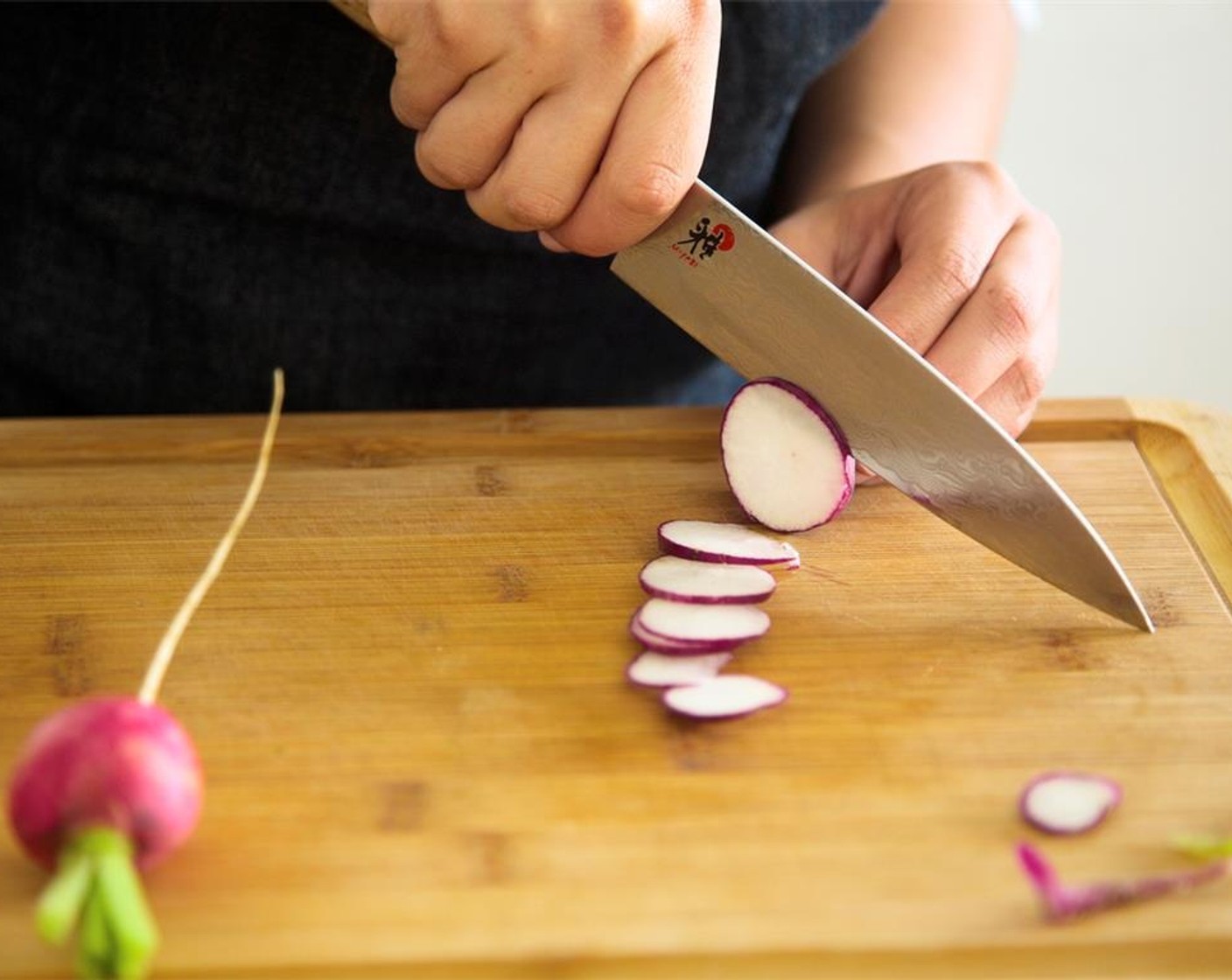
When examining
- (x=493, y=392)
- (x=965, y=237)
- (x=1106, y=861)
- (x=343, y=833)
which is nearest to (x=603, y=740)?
(x=343, y=833)

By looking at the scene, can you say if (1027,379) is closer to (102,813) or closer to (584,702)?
(584,702)

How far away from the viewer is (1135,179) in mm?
3344

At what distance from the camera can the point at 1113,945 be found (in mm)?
1003

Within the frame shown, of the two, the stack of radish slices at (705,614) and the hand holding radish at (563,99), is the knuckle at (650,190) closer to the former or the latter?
the hand holding radish at (563,99)

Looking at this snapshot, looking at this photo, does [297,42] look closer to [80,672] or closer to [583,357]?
[583,357]

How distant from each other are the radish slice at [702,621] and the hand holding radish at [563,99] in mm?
381

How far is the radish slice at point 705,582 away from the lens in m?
1.35

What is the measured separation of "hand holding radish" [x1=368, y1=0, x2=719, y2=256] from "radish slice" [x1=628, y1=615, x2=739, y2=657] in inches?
16.3

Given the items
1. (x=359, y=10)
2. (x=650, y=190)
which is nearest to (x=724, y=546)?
(x=650, y=190)

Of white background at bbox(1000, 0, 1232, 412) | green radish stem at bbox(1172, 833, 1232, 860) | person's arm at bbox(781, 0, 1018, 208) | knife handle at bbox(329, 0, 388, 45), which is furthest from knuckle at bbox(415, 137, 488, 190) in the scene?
white background at bbox(1000, 0, 1232, 412)

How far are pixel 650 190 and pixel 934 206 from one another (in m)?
0.41

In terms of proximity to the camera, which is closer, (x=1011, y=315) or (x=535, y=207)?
(x=535, y=207)

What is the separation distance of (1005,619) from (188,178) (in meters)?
1.15

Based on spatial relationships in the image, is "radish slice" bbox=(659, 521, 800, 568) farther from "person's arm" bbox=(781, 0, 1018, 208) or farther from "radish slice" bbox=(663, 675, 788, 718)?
"person's arm" bbox=(781, 0, 1018, 208)
